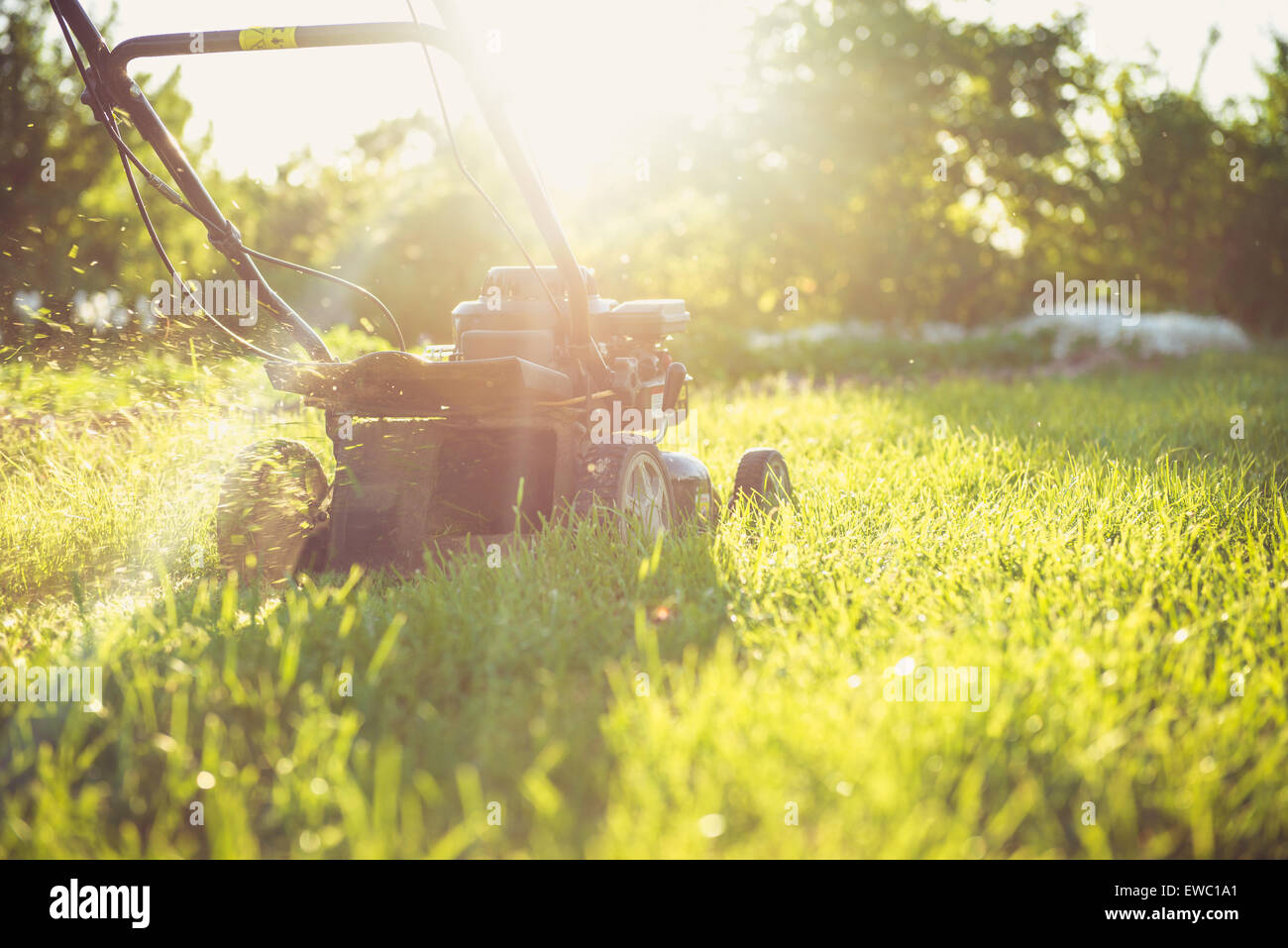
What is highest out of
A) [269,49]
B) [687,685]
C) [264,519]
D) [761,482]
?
[269,49]

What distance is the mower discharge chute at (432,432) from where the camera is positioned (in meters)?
3.45

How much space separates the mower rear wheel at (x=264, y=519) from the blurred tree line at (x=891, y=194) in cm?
1040

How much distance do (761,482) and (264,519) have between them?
213 centimetres

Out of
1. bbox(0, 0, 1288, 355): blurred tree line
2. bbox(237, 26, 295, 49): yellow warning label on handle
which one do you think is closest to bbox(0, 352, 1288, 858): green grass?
bbox(237, 26, 295, 49): yellow warning label on handle

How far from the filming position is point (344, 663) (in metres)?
2.52

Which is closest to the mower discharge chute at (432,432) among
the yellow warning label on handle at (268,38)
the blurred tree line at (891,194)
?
the yellow warning label on handle at (268,38)

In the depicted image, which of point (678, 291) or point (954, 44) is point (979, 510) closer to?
point (678, 291)

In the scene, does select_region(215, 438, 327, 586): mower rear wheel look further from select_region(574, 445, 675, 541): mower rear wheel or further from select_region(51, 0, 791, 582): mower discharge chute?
select_region(574, 445, 675, 541): mower rear wheel

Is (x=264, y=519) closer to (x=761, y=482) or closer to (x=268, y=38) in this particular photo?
(x=268, y=38)

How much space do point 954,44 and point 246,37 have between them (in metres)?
18.6

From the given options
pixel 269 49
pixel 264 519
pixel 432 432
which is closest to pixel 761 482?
pixel 432 432

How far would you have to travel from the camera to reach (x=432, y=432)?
3.95m

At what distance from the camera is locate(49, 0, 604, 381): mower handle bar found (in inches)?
126
